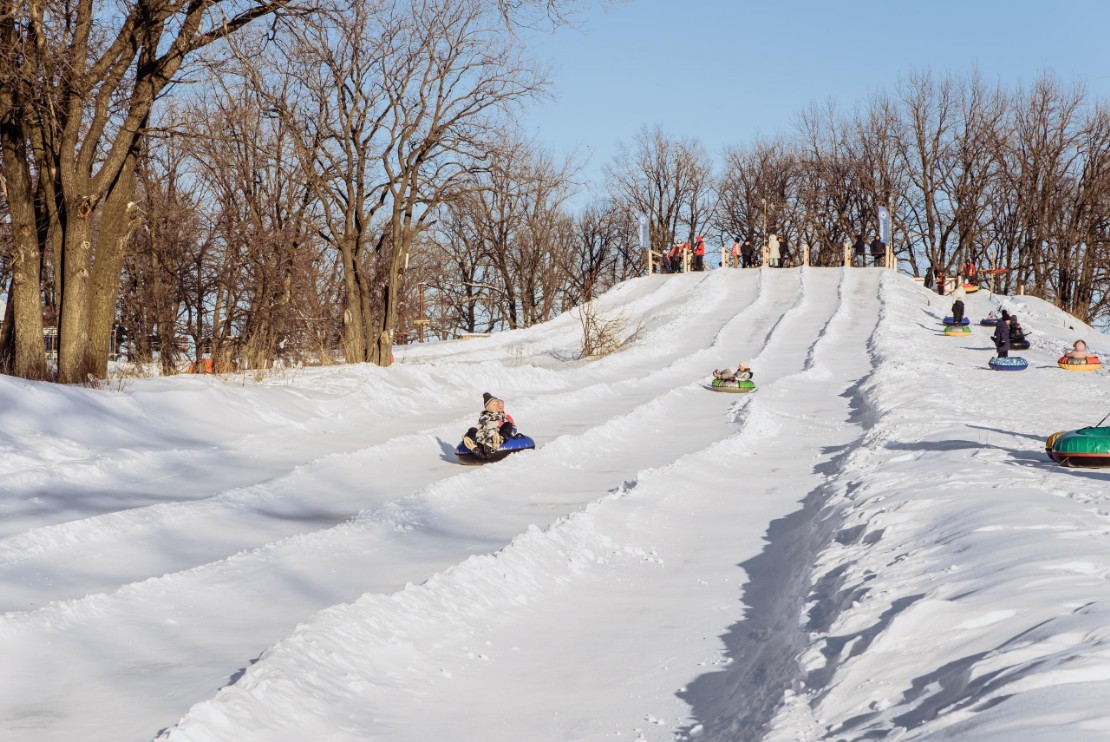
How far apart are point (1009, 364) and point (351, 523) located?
19.0 meters

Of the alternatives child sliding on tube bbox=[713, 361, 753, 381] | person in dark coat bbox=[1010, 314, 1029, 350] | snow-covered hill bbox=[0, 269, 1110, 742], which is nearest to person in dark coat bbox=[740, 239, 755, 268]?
person in dark coat bbox=[1010, 314, 1029, 350]

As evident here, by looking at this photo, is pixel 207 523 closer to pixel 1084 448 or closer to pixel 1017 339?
pixel 1084 448

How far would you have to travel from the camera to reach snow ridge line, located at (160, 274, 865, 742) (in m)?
5.23

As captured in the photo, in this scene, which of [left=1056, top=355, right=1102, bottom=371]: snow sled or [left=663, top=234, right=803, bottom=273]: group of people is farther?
[left=663, top=234, right=803, bottom=273]: group of people

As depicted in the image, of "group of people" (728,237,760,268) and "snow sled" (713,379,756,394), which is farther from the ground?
"group of people" (728,237,760,268)

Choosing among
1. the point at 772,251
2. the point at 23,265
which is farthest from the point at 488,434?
Result: the point at 772,251

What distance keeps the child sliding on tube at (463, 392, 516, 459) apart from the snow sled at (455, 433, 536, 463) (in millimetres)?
30

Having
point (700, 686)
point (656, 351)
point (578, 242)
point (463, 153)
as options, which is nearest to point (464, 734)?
point (700, 686)

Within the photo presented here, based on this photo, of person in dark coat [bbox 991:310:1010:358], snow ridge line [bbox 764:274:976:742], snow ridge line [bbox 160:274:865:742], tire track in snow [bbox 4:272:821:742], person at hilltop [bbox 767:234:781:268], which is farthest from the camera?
person at hilltop [bbox 767:234:781:268]

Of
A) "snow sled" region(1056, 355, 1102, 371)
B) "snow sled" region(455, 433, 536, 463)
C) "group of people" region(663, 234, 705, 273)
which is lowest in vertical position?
"snow sled" region(455, 433, 536, 463)

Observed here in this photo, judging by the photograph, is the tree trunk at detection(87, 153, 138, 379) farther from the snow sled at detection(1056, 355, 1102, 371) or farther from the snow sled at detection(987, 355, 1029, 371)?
the snow sled at detection(1056, 355, 1102, 371)

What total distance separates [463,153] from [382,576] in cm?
2051

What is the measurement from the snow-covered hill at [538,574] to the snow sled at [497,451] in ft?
0.63

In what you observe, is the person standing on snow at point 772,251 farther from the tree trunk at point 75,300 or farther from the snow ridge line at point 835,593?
the tree trunk at point 75,300
